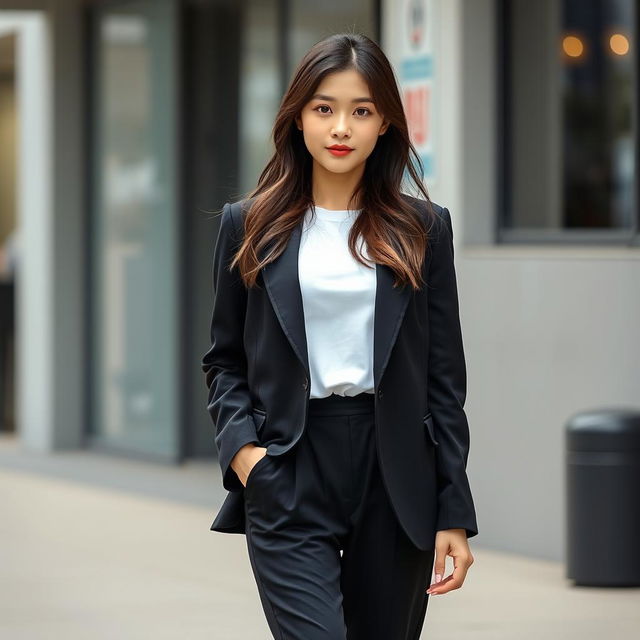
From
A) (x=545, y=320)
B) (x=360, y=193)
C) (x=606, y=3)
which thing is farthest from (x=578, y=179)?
(x=360, y=193)

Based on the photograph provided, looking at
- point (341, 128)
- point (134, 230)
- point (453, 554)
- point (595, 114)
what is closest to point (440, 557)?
point (453, 554)

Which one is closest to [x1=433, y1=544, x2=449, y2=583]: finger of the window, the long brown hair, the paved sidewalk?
the long brown hair

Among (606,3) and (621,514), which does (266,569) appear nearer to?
(621,514)

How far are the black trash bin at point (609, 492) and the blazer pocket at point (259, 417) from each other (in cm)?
394

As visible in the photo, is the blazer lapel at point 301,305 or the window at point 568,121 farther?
the window at point 568,121

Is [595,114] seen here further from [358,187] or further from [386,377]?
[386,377]

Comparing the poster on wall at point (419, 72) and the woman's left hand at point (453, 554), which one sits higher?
the poster on wall at point (419, 72)

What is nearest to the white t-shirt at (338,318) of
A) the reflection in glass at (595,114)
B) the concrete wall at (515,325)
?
the concrete wall at (515,325)

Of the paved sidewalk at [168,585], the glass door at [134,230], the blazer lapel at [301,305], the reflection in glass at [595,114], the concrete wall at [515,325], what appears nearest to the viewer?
the blazer lapel at [301,305]

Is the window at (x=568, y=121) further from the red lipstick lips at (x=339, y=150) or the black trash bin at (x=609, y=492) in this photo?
the red lipstick lips at (x=339, y=150)

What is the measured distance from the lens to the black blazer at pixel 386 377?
11.1 feet

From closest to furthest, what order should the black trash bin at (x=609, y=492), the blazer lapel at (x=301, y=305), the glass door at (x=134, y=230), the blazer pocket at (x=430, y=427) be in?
the blazer lapel at (x=301, y=305) < the blazer pocket at (x=430, y=427) < the black trash bin at (x=609, y=492) < the glass door at (x=134, y=230)

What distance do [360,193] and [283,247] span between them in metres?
0.23

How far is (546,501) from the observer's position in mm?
8047
